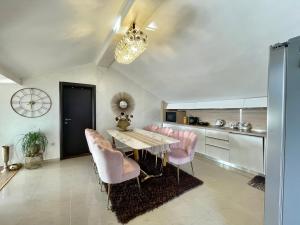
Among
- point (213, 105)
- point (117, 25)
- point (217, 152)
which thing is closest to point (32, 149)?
point (117, 25)

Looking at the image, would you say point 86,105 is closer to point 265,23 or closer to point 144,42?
point 144,42

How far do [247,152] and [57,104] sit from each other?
14.2 ft

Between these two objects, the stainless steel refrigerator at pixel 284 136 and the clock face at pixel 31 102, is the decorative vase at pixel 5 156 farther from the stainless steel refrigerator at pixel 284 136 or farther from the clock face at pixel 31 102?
the stainless steel refrigerator at pixel 284 136

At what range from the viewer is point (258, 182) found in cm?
256

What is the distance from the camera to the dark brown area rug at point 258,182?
2.41m

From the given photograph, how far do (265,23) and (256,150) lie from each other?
82.6 inches

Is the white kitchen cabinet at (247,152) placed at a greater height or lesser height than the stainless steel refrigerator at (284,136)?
lesser

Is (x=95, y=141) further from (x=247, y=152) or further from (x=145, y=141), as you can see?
(x=247, y=152)

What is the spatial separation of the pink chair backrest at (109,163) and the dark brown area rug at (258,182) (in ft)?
7.24

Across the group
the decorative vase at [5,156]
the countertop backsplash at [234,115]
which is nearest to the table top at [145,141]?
the countertop backsplash at [234,115]

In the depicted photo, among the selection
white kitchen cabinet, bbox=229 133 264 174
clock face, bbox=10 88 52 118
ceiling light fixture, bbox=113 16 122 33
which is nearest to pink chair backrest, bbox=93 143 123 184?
ceiling light fixture, bbox=113 16 122 33

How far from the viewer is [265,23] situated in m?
1.65

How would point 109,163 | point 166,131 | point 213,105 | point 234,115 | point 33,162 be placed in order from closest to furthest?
point 109,163 → point 33,162 → point 166,131 → point 234,115 → point 213,105

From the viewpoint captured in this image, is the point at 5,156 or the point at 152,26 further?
the point at 5,156
